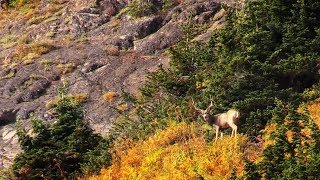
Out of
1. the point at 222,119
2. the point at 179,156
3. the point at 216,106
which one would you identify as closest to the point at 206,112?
the point at 222,119

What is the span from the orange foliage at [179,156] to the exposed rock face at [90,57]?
23.8 ft

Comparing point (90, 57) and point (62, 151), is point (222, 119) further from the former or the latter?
point (90, 57)

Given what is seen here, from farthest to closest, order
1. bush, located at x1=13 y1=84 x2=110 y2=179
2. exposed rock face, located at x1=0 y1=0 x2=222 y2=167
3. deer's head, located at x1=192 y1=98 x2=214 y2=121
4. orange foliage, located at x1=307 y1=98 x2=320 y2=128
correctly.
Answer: exposed rock face, located at x1=0 y1=0 x2=222 y2=167, bush, located at x1=13 y1=84 x2=110 y2=179, deer's head, located at x1=192 y1=98 x2=214 y2=121, orange foliage, located at x1=307 y1=98 x2=320 y2=128

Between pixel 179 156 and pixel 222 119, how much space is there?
2138 mm

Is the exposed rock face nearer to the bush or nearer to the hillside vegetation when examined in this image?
the bush

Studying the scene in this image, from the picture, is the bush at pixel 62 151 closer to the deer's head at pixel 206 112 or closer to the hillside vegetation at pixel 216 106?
the hillside vegetation at pixel 216 106

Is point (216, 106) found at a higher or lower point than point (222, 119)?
lower

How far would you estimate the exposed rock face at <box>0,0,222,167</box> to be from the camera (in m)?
26.6

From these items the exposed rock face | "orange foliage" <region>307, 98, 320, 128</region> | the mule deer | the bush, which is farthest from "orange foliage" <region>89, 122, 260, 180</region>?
the exposed rock face

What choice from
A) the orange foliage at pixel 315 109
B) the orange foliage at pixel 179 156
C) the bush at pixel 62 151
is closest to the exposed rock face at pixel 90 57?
the bush at pixel 62 151

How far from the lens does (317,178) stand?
11172 mm

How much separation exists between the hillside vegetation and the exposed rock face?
5.67m

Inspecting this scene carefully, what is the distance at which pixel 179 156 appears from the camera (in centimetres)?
1459

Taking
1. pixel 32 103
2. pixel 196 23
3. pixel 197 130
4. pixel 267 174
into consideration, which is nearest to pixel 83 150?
pixel 197 130
